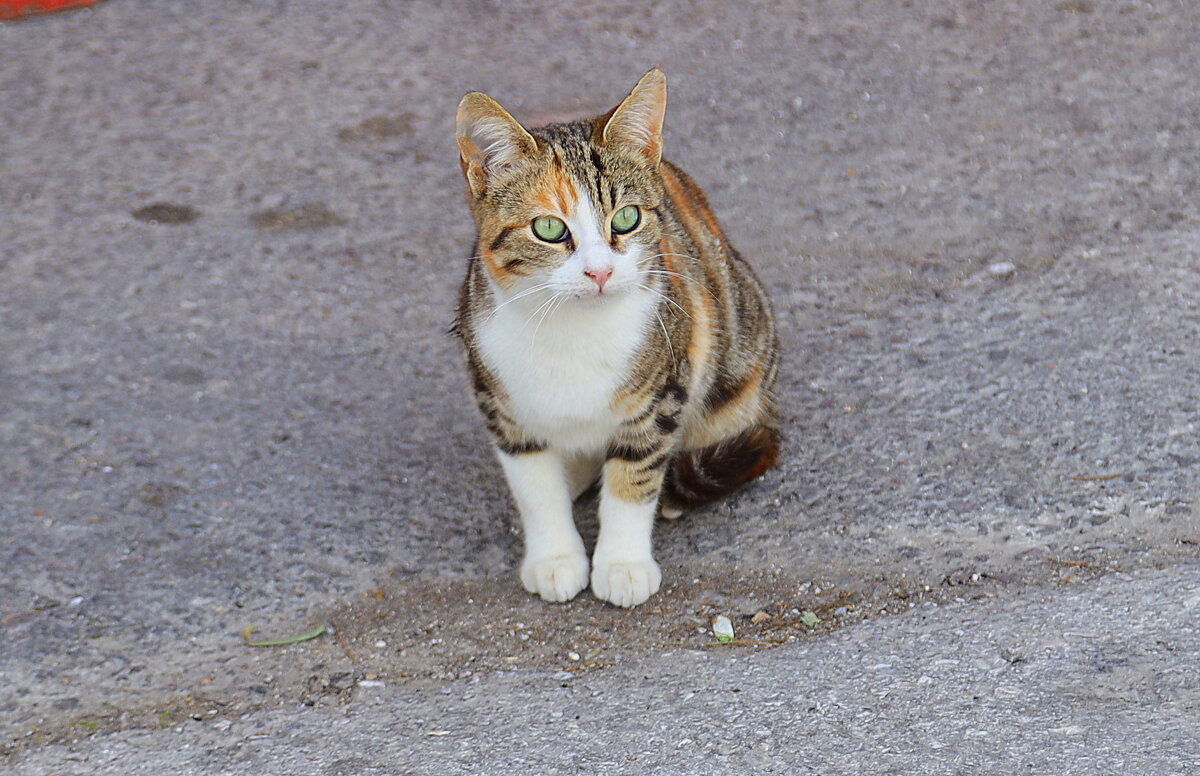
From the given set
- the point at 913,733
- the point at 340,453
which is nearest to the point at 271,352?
the point at 340,453

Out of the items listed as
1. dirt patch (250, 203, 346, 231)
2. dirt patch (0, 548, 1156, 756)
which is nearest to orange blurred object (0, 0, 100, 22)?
dirt patch (250, 203, 346, 231)

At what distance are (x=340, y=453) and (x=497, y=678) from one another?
111 centimetres

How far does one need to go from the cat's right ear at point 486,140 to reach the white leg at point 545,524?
66 centimetres

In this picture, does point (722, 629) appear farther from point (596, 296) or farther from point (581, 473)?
point (596, 296)

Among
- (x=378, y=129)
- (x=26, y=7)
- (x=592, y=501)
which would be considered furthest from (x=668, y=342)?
(x=26, y=7)

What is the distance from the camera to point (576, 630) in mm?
2836

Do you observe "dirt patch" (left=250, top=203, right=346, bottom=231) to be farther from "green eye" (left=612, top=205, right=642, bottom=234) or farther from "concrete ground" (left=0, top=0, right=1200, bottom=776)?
"green eye" (left=612, top=205, right=642, bottom=234)

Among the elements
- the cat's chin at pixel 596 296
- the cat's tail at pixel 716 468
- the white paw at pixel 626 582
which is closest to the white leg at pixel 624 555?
the white paw at pixel 626 582

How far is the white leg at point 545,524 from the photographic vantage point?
292 cm

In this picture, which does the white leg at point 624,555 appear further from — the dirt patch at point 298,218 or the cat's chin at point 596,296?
the dirt patch at point 298,218

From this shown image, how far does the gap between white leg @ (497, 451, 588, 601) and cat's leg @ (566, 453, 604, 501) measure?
0.56 ft

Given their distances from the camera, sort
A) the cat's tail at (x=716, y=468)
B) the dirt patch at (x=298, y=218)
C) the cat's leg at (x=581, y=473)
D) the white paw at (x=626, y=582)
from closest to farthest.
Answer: the white paw at (x=626, y=582) → the cat's tail at (x=716, y=468) → the cat's leg at (x=581, y=473) → the dirt patch at (x=298, y=218)

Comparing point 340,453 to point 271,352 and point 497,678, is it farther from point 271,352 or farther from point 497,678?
point 497,678

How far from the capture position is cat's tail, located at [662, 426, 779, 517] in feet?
9.91
